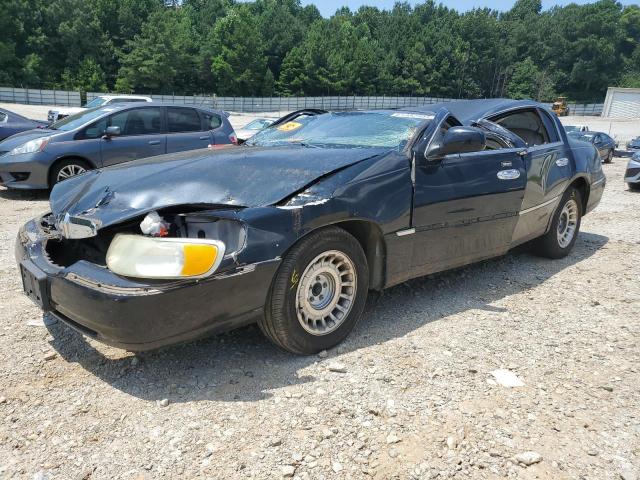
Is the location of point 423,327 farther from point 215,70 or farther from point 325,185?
point 215,70

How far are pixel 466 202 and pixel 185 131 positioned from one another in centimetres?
630

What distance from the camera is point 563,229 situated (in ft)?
18.1

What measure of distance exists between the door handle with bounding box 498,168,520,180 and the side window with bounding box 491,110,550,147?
0.62m

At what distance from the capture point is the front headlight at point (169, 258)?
8.10 ft

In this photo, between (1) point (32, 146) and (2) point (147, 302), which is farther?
(1) point (32, 146)

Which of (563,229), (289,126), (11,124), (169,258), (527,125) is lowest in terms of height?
(563,229)

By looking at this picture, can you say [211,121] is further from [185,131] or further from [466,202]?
[466,202]

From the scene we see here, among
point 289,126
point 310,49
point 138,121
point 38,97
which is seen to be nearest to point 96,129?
point 138,121

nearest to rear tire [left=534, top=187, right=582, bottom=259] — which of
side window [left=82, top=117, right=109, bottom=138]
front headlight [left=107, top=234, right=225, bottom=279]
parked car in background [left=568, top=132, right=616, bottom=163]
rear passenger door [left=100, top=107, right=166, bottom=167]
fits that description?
front headlight [left=107, top=234, right=225, bottom=279]

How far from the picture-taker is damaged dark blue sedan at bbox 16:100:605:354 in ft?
8.22

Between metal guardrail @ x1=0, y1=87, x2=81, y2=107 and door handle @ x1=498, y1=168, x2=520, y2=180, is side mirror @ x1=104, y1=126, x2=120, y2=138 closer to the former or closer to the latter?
door handle @ x1=498, y1=168, x2=520, y2=180

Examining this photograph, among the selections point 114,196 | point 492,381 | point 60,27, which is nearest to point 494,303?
point 492,381

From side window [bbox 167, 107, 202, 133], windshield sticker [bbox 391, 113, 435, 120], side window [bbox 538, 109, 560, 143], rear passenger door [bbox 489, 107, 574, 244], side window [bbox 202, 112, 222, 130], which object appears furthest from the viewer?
side window [bbox 202, 112, 222, 130]

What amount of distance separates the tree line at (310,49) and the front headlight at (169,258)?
61919 millimetres
